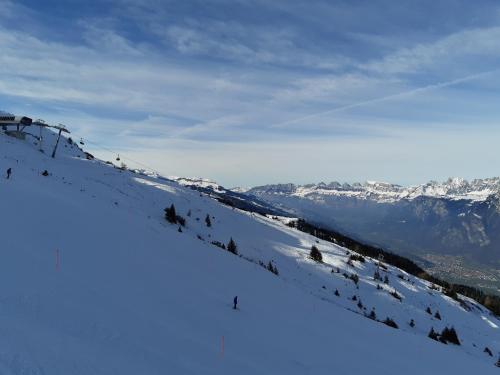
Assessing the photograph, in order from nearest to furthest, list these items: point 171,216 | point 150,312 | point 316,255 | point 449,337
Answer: point 150,312, point 449,337, point 171,216, point 316,255

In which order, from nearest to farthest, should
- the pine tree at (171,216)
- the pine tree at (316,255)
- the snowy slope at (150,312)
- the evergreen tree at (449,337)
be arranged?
the snowy slope at (150,312), the evergreen tree at (449,337), the pine tree at (171,216), the pine tree at (316,255)

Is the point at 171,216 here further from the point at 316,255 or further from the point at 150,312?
the point at 150,312

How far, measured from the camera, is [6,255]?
15.2 meters

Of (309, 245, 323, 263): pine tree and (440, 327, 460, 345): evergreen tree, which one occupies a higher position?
A: (309, 245, 323, 263): pine tree

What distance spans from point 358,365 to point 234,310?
6.03 m

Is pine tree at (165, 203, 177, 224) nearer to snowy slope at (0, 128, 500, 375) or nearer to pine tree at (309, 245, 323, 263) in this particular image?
snowy slope at (0, 128, 500, 375)

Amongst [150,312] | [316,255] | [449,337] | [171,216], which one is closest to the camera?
[150,312]

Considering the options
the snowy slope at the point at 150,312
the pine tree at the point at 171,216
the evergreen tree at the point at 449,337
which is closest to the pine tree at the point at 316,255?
the snowy slope at the point at 150,312

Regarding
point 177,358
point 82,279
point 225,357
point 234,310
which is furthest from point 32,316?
point 234,310

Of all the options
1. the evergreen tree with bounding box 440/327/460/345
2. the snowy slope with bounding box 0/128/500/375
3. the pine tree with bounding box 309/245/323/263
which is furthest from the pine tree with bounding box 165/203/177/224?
the evergreen tree with bounding box 440/327/460/345

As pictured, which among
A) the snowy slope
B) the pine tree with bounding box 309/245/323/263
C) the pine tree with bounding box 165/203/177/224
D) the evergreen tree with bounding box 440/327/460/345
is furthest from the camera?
the pine tree with bounding box 309/245/323/263

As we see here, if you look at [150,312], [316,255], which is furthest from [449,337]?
[150,312]

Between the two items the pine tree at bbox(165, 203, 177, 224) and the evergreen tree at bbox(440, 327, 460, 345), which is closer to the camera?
the evergreen tree at bbox(440, 327, 460, 345)

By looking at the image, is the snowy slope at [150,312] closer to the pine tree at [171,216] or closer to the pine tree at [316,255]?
the pine tree at [316,255]
